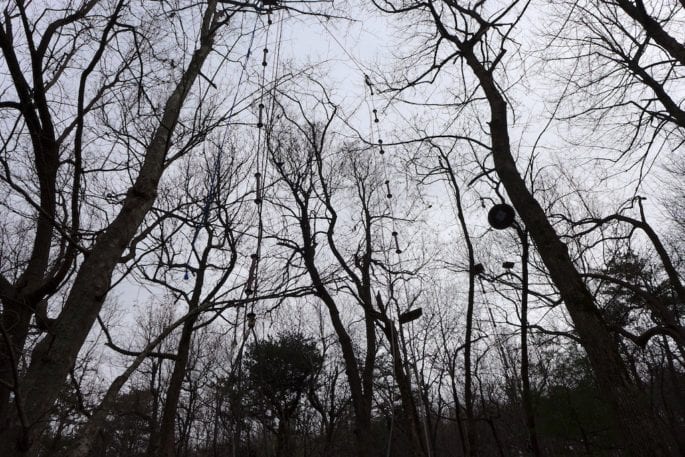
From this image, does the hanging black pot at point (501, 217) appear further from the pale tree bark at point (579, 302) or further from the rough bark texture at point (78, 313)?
the rough bark texture at point (78, 313)

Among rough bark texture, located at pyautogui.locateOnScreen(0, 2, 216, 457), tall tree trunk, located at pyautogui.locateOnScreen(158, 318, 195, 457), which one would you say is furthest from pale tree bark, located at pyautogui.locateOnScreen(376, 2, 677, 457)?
tall tree trunk, located at pyautogui.locateOnScreen(158, 318, 195, 457)

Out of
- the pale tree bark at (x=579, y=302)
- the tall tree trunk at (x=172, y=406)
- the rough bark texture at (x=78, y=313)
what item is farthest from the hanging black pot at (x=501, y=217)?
the tall tree trunk at (x=172, y=406)

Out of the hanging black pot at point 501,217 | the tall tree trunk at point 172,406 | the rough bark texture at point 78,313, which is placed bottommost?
the rough bark texture at point 78,313

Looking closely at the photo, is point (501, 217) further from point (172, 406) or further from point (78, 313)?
point (172, 406)

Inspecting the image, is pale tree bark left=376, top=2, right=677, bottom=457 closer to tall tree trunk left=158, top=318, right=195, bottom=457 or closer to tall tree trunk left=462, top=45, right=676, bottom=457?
tall tree trunk left=462, top=45, right=676, bottom=457

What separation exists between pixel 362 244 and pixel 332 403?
10.3m

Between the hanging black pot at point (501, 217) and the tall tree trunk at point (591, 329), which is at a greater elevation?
the hanging black pot at point (501, 217)

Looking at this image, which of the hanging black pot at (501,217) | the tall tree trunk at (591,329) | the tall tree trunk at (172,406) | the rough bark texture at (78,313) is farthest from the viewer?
the tall tree trunk at (172,406)

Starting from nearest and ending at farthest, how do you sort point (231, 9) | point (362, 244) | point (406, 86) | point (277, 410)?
point (231, 9)
point (406, 86)
point (362, 244)
point (277, 410)

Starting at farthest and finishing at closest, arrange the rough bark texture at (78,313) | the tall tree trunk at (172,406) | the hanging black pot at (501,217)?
the tall tree trunk at (172,406), the hanging black pot at (501,217), the rough bark texture at (78,313)

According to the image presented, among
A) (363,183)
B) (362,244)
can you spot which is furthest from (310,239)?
(363,183)

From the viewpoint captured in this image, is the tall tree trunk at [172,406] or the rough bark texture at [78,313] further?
the tall tree trunk at [172,406]

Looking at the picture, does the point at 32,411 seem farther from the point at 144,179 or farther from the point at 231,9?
the point at 231,9

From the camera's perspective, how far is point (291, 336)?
16.5 meters
